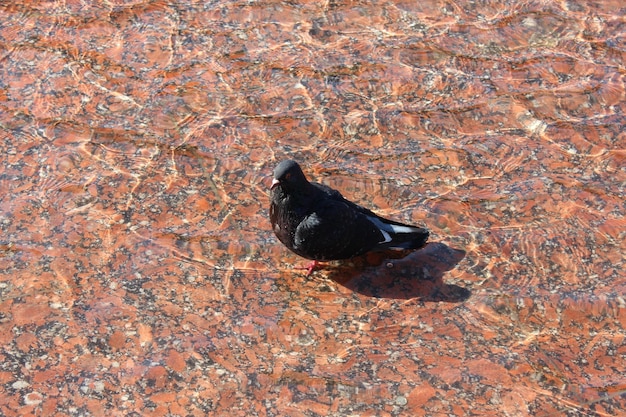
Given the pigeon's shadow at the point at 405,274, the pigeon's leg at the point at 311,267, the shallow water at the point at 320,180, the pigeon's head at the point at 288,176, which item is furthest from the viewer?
the pigeon's leg at the point at 311,267

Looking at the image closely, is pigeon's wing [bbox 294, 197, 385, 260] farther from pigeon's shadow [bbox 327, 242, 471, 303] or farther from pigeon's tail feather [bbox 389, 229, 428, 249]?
pigeon's shadow [bbox 327, 242, 471, 303]

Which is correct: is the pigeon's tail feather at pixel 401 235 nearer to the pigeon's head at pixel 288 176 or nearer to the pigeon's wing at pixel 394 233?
the pigeon's wing at pixel 394 233

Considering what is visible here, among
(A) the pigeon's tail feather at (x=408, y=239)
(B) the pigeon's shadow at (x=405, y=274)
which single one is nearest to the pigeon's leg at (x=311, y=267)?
(B) the pigeon's shadow at (x=405, y=274)

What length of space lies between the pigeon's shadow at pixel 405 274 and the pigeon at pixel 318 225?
0.20m

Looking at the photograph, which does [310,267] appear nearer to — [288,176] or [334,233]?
[334,233]

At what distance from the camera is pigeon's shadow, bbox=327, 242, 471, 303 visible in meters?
5.65

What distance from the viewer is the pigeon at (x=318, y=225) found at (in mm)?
5523

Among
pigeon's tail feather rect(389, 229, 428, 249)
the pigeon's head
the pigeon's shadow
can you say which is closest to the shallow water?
the pigeon's shadow

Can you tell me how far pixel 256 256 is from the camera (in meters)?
5.88

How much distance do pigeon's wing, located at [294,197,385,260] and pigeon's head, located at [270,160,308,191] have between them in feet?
0.72

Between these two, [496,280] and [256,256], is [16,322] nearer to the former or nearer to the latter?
[256,256]

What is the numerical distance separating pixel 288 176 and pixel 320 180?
1.06m

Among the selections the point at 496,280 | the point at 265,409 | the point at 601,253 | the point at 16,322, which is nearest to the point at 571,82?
the point at 601,253

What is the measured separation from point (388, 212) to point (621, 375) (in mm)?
2078
